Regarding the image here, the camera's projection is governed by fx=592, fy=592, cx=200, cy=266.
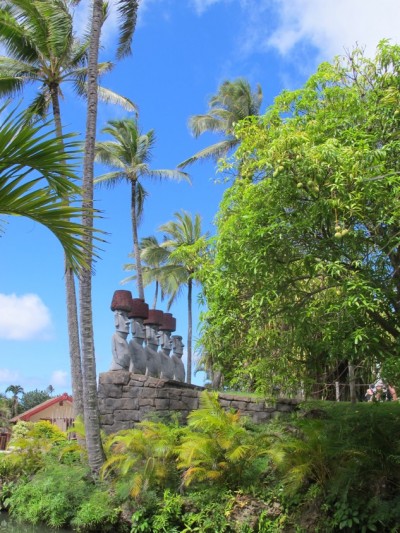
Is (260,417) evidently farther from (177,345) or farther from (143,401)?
(177,345)

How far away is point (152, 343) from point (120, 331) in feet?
7.27

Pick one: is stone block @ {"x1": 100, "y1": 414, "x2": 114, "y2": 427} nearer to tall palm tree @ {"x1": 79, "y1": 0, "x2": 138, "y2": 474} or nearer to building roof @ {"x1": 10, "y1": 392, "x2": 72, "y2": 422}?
tall palm tree @ {"x1": 79, "y1": 0, "x2": 138, "y2": 474}

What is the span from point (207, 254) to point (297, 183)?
3542 millimetres

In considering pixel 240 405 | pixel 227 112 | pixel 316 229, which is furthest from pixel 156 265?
pixel 316 229

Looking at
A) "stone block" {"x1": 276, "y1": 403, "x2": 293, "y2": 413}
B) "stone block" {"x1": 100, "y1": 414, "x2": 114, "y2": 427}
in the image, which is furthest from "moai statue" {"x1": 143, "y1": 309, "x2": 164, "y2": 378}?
"stone block" {"x1": 276, "y1": 403, "x2": 293, "y2": 413}

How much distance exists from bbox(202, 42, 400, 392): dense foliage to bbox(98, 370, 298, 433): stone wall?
11.3ft

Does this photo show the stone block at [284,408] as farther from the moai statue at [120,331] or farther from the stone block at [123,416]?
the moai statue at [120,331]

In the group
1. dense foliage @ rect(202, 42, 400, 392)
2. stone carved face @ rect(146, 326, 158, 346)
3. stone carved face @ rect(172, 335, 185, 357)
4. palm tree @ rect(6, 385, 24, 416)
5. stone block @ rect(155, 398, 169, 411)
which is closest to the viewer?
dense foliage @ rect(202, 42, 400, 392)

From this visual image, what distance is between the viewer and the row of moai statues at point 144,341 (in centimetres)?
1534

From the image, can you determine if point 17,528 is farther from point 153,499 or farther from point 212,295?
point 212,295

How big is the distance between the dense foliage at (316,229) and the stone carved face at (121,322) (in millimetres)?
5428

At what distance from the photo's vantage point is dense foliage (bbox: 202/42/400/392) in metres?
7.68

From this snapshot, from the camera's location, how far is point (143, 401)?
568 inches

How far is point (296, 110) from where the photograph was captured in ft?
31.8
